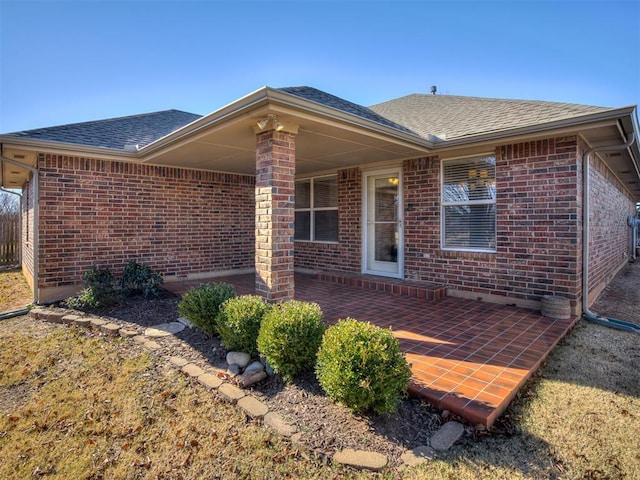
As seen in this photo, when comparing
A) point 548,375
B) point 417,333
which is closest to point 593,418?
point 548,375

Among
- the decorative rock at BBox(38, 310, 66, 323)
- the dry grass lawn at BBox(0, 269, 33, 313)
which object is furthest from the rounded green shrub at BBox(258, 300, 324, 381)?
the dry grass lawn at BBox(0, 269, 33, 313)

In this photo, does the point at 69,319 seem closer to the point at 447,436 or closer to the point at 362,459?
the point at 362,459

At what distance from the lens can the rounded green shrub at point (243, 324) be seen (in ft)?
11.4

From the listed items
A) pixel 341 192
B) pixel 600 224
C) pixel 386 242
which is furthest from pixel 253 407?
pixel 600 224

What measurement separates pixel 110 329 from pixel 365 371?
12.0 feet

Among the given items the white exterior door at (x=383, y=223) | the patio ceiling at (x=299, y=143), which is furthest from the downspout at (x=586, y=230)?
the white exterior door at (x=383, y=223)

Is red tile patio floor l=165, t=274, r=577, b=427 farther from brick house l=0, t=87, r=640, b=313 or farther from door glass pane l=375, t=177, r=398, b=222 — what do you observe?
door glass pane l=375, t=177, r=398, b=222

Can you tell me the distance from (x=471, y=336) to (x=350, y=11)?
611 centimetres

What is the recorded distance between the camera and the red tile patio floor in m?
2.70

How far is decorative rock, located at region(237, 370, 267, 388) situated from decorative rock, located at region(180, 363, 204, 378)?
470 millimetres

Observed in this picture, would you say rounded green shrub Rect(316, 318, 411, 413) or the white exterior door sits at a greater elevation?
the white exterior door

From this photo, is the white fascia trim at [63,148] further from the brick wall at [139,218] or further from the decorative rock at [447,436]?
the decorative rock at [447,436]

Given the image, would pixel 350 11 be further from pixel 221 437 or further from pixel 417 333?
pixel 221 437

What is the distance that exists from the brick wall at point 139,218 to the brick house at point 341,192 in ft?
0.08
